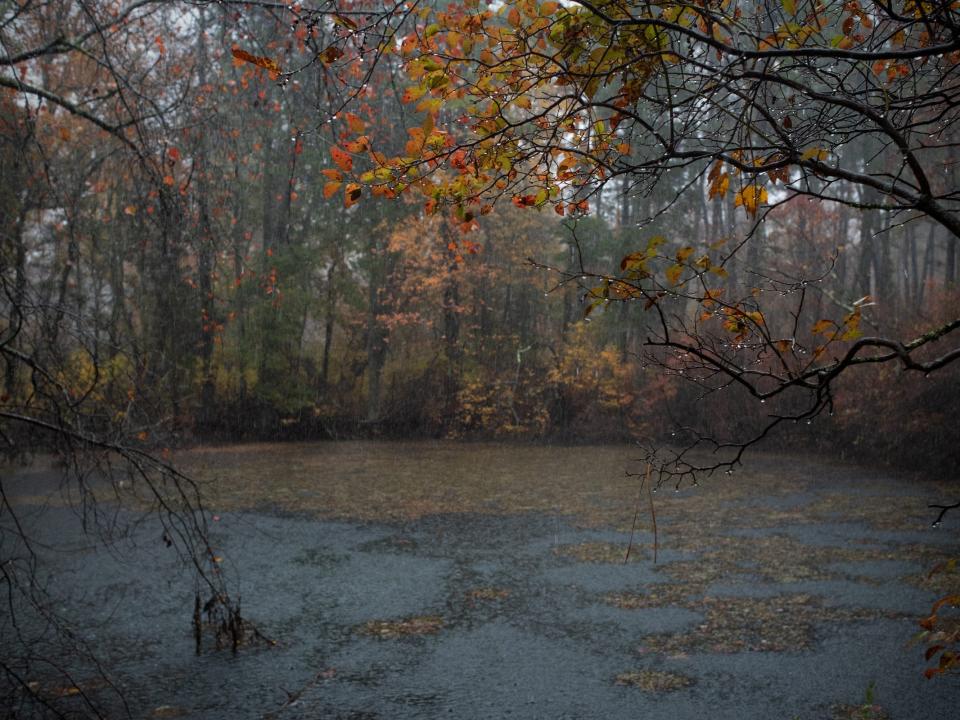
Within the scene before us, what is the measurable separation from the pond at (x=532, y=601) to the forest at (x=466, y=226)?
94 cm

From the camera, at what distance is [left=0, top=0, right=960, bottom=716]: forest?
2312 millimetres

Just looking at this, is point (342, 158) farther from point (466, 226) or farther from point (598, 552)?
point (598, 552)

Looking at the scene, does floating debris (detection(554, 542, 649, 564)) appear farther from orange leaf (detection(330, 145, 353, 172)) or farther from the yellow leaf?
orange leaf (detection(330, 145, 353, 172))

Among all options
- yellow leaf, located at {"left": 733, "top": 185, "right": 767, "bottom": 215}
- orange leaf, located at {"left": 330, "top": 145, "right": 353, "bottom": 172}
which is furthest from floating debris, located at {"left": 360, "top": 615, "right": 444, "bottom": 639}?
yellow leaf, located at {"left": 733, "top": 185, "right": 767, "bottom": 215}

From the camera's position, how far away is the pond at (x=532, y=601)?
4.69 m

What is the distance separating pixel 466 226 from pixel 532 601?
4256 millimetres

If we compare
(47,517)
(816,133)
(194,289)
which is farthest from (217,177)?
(47,517)

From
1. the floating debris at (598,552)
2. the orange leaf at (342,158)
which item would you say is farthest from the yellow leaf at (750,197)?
the floating debris at (598,552)

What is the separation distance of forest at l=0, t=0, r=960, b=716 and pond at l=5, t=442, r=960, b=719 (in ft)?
3.10

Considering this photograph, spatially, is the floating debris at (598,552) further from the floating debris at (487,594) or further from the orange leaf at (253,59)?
the orange leaf at (253,59)

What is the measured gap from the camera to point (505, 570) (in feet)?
24.4

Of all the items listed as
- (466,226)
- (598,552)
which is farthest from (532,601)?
(466,226)

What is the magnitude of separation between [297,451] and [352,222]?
6777 mm

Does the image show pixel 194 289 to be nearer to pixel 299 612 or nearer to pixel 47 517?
pixel 299 612
